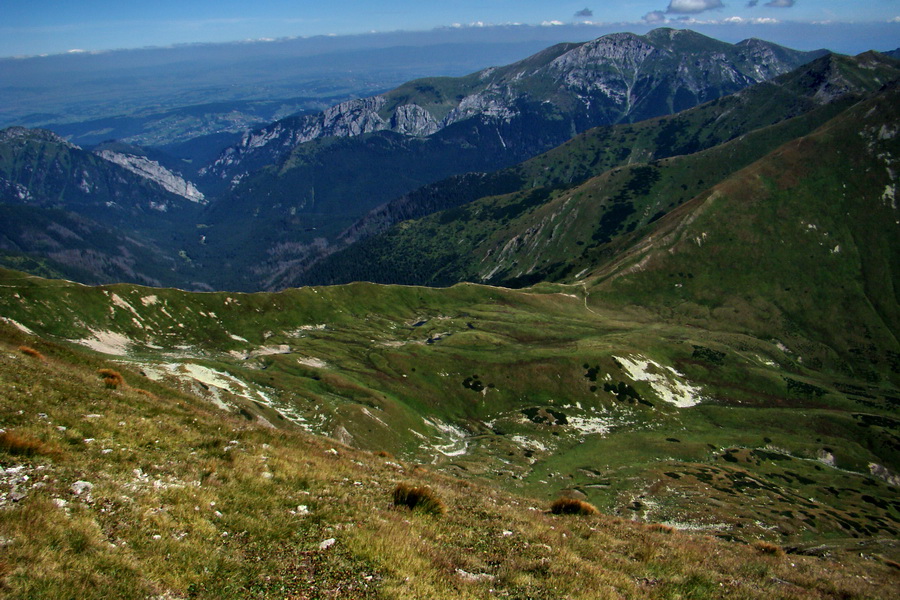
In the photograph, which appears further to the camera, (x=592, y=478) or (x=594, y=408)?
(x=594, y=408)

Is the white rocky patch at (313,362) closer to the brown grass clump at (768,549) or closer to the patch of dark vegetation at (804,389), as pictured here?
the brown grass clump at (768,549)

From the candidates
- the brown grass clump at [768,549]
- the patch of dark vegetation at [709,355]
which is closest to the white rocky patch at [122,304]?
the brown grass clump at [768,549]

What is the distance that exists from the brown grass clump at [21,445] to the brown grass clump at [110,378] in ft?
45.6

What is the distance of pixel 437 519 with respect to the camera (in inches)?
701

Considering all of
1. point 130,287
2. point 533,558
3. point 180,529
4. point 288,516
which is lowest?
point 130,287

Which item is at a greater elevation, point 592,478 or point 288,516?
point 288,516

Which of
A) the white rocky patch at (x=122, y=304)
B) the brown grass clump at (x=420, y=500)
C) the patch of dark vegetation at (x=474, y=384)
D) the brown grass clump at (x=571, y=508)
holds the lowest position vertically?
the patch of dark vegetation at (x=474, y=384)

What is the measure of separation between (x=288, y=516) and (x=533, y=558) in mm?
8075

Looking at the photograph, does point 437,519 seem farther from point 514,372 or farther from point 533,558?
point 514,372

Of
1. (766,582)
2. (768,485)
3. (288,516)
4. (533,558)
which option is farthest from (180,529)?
(768,485)

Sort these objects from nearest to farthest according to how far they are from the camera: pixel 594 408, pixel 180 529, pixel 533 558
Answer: pixel 180 529
pixel 533 558
pixel 594 408

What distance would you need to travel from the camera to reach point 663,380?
172 m

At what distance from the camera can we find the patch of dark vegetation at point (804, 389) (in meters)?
178

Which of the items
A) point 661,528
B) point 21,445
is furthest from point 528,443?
point 21,445
